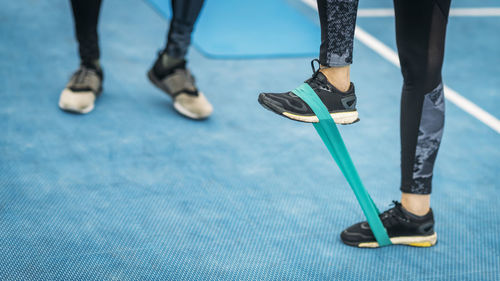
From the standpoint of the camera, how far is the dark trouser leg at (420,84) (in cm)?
124

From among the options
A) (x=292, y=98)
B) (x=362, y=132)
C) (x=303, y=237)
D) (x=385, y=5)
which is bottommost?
(x=385, y=5)

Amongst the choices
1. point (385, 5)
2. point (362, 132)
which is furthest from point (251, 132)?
point (385, 5)

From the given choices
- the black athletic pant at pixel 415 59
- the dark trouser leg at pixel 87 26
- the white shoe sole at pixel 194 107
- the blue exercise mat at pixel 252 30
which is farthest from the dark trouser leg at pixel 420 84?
the blue exercise mat at pixel 252 30

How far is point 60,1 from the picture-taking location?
334 cm

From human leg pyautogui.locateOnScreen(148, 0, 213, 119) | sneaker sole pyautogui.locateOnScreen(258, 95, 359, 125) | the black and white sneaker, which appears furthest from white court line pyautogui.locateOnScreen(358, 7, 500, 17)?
sneaker sole pyautogui.locateOnScreen(258, 95, 359, 125)

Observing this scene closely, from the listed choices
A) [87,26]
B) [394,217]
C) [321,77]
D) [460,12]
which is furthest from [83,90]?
[460,12]

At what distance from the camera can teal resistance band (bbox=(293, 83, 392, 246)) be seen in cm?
126

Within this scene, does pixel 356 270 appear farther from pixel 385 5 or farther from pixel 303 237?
pixel 385 5

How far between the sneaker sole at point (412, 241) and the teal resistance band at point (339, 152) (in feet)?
0.06

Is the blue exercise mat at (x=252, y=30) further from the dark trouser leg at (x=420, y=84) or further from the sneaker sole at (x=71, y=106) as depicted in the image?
the dark trouser leg at (x=420, y=84)

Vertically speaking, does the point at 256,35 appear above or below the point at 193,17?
below

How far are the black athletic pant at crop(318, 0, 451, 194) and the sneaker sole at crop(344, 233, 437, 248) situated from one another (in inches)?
5.2

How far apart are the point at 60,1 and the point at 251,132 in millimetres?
1873

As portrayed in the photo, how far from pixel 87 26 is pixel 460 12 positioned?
2491mm
